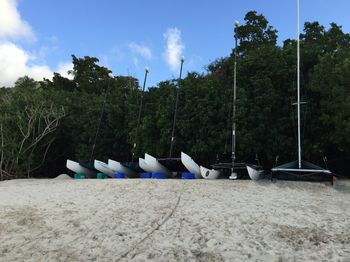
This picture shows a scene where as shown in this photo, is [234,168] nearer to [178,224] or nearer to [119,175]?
[119,175]

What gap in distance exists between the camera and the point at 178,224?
8.37 m

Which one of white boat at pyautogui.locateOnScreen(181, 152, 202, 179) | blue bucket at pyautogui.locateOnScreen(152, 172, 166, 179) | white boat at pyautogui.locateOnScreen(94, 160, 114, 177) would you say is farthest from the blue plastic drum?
white boat at pyautogui.locateOnScreen(181, 152, 202, 179)

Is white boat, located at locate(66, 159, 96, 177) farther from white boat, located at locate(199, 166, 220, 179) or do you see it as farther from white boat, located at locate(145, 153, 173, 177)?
white boat, located at locate(199, 166, 220, 179)

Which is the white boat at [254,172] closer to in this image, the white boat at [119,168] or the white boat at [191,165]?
the white boat at [191,165]

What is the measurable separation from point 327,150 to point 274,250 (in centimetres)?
1309

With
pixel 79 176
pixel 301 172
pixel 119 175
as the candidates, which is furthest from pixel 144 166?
pixel 301 172

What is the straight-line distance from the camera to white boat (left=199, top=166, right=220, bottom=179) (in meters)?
16.1

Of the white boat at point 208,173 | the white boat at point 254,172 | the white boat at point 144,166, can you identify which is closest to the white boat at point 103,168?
the white boat at point 144,166

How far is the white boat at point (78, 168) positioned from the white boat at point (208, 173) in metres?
6.80

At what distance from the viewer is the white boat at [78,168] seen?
19.6 m

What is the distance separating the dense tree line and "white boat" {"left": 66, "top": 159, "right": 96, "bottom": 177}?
1.79 metres

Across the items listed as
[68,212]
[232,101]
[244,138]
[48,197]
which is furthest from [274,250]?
[232,101]

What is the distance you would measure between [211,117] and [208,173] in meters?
3.29

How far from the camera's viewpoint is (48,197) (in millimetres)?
11891
